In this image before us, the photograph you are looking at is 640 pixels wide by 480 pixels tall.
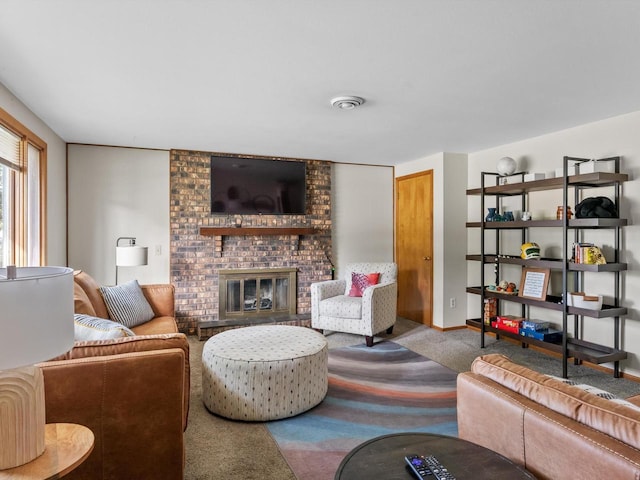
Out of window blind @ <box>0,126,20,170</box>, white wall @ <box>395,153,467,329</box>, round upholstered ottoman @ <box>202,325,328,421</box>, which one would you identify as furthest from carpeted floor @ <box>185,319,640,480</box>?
window blind @ <box>0,126,20,170</box>

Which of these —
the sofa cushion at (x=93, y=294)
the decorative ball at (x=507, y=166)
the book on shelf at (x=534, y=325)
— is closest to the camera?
the sofa cushion at (x=93, y=294)

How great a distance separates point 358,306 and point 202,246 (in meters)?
2.03

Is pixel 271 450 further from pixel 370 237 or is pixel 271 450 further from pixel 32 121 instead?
pixel 370 237

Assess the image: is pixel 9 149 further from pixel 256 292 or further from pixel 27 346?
pixel 256 292

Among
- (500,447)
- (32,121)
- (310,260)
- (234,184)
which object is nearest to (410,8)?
(500,447)

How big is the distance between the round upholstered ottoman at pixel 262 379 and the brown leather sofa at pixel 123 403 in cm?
85

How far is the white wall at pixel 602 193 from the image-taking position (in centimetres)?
335

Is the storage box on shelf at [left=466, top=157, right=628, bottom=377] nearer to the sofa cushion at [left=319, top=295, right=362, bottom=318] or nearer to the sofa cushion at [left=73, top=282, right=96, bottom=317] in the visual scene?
the sofa cushion at [left=319, top=295, right=362, bottom=318]

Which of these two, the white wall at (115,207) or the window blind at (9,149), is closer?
the window blind at (9,149)

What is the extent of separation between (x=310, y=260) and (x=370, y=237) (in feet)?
3.28

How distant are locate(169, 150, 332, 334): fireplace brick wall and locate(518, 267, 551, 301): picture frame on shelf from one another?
264 cm

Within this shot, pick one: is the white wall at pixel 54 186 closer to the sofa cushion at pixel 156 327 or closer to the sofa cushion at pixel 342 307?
the sofa cushion at pixel 156 327

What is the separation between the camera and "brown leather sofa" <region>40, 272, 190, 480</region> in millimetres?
1621

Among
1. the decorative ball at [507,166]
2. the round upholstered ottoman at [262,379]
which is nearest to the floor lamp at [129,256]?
the round upholstered ottoman at [262,379]
